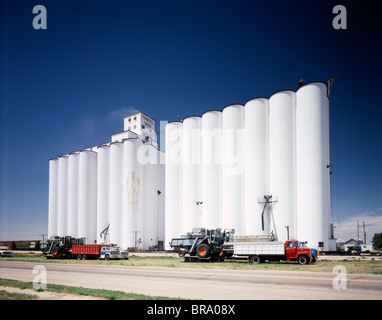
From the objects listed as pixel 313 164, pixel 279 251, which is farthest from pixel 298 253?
pixel 313 164

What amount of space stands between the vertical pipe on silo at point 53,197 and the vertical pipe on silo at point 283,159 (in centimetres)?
5442

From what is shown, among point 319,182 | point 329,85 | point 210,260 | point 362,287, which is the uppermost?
point 329,85

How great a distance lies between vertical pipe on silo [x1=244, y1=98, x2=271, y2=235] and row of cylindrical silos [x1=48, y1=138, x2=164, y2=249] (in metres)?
24.4

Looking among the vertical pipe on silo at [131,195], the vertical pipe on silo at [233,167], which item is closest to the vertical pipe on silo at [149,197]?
the vertical pipe on silo at [131,195]

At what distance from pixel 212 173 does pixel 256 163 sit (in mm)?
7855

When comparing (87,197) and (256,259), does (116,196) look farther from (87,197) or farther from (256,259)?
(256,259)

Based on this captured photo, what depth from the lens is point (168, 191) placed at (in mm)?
55250

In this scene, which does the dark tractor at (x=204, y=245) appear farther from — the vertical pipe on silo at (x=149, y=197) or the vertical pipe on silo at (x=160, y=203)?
the vertical pipe on silo at (x=160, y=203)

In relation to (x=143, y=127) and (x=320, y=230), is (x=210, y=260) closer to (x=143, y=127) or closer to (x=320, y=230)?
(x=320, y=230)

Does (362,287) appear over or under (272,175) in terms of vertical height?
under

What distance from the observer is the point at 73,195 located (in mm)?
69562
